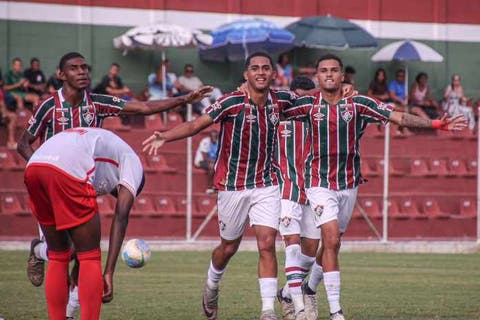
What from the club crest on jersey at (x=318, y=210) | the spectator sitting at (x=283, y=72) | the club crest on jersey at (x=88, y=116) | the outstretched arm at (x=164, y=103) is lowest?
the club crest on jersey at (x=318, y=210)

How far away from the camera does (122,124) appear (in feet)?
80.5

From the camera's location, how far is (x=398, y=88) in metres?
29.9

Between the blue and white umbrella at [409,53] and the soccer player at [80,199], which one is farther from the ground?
the blue and white umbrella at [409,53]

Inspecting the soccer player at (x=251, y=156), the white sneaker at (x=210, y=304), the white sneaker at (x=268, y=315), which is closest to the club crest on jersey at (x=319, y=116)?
the soccer player at (x=251, y=156)

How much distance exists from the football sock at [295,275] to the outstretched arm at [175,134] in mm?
2007

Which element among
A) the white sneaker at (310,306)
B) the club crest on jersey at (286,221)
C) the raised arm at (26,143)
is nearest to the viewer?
the raised arm at (26,143)

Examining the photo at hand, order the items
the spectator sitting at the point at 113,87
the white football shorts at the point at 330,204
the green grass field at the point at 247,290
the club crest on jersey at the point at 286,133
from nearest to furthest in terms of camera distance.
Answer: the white football shorts at the point at 330,204
the green grass field at the point at 247,290
the club crest on jersey at the point at 286,133
the spectator sitting at the point at 113,87

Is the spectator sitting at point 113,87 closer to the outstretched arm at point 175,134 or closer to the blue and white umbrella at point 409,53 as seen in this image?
the blue and white umbrella at point 409,53

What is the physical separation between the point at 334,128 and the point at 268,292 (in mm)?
1919

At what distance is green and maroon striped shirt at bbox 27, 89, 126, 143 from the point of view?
458 inches

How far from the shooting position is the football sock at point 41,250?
39.0 ft

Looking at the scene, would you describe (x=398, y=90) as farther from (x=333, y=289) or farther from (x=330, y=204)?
(x=333, y=289)

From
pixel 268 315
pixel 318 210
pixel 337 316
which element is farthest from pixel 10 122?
pixel 337 316

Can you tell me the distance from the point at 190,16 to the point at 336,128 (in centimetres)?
1828
